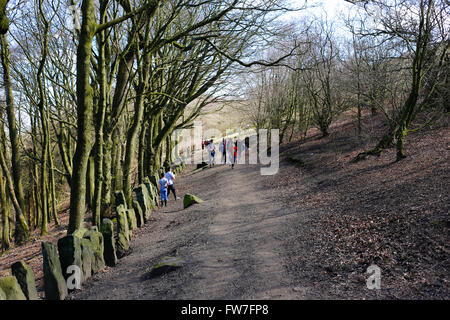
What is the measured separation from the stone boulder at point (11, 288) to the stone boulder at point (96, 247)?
6.82 feet

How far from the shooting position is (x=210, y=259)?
6.10m

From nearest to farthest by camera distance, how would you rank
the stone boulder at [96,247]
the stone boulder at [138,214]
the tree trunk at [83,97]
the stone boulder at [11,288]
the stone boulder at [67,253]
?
the stone boulder at [11,288] < the stone boulder at [67,253] < the stone boulder at [96,247] < the tree trunk at [83,97] < the stone boulder at [138,214]

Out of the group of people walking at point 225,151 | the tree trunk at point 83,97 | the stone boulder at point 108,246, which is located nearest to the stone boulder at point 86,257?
the stone boulder at point 108,246

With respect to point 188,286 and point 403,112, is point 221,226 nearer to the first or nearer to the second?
point 188,286

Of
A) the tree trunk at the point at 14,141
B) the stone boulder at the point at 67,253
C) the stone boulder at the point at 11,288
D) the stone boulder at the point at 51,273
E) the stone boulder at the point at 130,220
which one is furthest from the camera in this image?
the tree trunk at the point at 14,141

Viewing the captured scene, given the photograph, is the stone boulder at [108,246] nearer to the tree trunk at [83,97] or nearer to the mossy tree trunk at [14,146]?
the tree trunk at [83,97]

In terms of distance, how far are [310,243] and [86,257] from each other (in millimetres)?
4078

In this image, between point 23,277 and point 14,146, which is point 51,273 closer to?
point 23,277

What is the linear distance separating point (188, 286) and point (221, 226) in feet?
11.5

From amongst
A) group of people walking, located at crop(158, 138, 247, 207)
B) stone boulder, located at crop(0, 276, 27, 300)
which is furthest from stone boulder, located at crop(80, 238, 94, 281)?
group of people walking, located at crop(158, 138, 247, 207)

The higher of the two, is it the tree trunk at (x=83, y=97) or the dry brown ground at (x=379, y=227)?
the tree trunk at (x=83, y=97)

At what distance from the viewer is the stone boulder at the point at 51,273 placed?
505 cm

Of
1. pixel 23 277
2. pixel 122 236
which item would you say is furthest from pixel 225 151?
pixel 23 277
